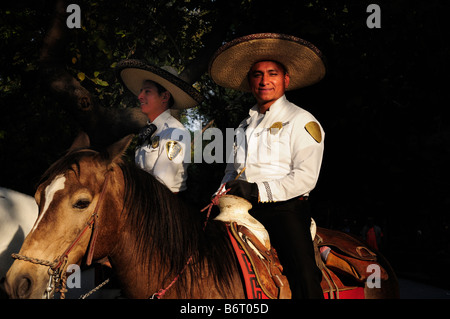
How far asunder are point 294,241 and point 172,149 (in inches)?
65.7

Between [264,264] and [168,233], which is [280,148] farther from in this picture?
[168,233]

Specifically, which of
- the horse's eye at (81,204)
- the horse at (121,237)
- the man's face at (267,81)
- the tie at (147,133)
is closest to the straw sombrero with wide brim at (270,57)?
the man's face at (267,81)

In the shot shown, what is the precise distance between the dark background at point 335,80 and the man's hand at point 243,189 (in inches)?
149

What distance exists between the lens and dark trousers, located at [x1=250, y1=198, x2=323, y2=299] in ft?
9.36

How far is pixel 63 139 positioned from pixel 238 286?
11.3m

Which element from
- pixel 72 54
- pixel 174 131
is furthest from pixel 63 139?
pixel 174 131

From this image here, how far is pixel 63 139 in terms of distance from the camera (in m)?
12.6

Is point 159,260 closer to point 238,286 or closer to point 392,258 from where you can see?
point 238,286

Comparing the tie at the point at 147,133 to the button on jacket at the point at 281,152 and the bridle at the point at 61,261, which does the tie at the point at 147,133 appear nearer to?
the button on jacket at the point at 281,152

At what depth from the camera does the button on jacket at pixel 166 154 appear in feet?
13.3

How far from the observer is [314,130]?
336 centimetres

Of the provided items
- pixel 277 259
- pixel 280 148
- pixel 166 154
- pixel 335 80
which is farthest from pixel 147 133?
pixel 335 80

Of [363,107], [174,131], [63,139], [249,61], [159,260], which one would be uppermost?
[63,139]

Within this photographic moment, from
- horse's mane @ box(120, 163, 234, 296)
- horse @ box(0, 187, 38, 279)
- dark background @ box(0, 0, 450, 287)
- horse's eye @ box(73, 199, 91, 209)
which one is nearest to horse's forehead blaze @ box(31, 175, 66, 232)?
horse's eye @ box(73, 199, 91, 209)
